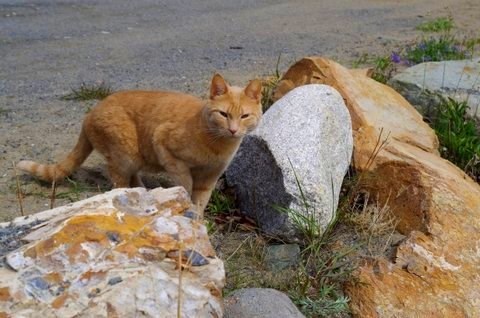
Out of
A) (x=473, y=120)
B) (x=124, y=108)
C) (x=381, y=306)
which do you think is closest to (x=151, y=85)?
(x=124, y=108)

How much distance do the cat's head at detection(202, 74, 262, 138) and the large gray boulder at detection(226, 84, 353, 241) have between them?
0.15 m

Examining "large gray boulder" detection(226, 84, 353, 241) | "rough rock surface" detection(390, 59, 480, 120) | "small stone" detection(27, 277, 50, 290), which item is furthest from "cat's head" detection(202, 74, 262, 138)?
"rough rock surface" detection(390, 59, 480, 120)

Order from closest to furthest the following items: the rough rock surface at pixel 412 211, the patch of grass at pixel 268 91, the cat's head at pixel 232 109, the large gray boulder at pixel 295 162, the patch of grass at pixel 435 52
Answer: the rough rock surface at pixel 412 211
the large gray boulder at pixel 295 162
the cat's head at pixel 232 109
the patch of grass at pixel 268 91
the patch of grass at pixel 435 52

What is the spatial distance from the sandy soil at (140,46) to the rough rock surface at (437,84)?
1.69m

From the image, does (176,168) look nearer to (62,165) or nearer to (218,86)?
(218,86)

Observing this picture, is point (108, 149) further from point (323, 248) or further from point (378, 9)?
point (378, 9)

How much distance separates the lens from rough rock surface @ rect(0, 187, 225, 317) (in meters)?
2.61

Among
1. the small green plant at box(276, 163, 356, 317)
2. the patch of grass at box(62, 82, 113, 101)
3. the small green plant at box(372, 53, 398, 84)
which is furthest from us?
the small green plant at box(372, 53, 398, 84)

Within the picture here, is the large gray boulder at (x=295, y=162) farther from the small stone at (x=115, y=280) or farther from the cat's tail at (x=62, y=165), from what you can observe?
the small stone at (x=115, y=280)

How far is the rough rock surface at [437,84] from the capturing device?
607cm

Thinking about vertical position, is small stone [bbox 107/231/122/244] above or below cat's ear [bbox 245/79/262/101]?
below

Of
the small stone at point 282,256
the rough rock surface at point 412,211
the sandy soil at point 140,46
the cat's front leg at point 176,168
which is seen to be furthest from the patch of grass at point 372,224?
the sandy soil at point 140,46

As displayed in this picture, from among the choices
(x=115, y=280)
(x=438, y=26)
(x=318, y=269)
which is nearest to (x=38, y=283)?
(x=115, y=280)

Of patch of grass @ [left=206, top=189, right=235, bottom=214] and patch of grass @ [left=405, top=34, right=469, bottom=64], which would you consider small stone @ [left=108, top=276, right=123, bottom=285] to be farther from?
patch of grass @ [left=405, top=34, right=469, bottom=64]
